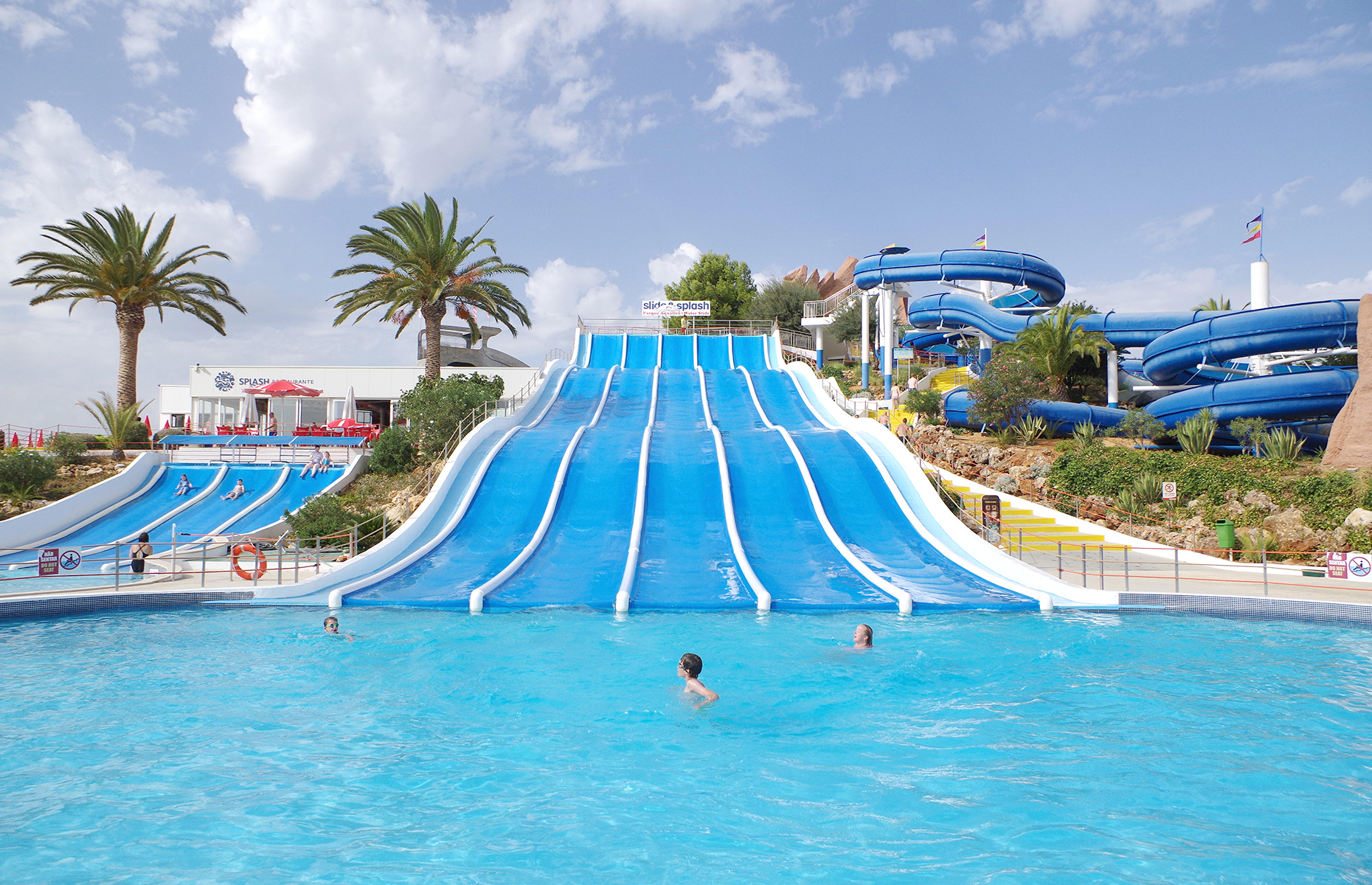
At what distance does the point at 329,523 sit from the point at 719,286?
43.8 m

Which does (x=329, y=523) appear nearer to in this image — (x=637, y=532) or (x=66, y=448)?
(x=637, y=532)

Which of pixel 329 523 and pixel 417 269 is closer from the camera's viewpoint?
pixel 329 523

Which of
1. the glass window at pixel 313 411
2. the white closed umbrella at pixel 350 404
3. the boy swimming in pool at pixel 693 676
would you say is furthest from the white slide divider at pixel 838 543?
the glass window at pixel 313 411

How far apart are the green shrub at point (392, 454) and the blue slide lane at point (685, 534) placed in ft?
25.2

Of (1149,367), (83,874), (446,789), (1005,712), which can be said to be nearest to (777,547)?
(1005,712)

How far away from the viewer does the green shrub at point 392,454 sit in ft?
74.5

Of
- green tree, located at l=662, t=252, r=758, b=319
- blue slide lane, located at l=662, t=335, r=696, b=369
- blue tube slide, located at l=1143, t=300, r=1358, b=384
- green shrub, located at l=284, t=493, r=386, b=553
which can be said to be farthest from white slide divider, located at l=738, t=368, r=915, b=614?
green tree, located at l=662, t=252, r=758, b=319

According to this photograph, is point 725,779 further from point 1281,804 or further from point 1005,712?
point 1281,804

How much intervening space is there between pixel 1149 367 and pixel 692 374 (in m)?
15.6

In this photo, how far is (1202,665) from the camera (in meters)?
8.84

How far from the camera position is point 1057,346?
2328 cm

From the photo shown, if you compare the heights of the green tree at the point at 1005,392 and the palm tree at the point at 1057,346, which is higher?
the palm tree at the point at 1057,346

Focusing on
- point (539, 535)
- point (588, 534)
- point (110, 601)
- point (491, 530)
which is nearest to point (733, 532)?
point (588, 534)

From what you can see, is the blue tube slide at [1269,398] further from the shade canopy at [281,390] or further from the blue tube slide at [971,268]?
the shade canopy at [281,390]
